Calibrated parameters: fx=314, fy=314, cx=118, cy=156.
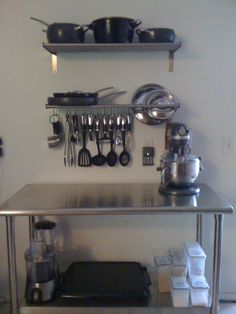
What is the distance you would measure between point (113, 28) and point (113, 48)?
142mm

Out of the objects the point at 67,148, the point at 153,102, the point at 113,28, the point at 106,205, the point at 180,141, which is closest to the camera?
the point at 106,205

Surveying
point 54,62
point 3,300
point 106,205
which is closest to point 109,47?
point 54,62

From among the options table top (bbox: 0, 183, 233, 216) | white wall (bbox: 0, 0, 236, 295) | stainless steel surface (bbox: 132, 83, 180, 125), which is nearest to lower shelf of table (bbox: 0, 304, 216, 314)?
white wall (bbox: 0, 0, 236, 295)

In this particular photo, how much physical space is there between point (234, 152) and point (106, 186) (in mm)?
847

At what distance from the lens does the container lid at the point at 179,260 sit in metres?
1.80

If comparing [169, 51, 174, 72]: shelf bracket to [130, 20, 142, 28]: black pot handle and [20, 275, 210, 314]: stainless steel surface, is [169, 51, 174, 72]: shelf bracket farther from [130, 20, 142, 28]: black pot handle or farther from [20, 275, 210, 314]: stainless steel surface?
[20, 275, 210, 314]: stainless steel surface

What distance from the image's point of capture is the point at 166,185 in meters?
1.77

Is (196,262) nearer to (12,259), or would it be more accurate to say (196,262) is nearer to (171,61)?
(12,259)

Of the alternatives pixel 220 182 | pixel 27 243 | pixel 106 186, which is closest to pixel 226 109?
pixel 220 182

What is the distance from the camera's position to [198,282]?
1.72 m

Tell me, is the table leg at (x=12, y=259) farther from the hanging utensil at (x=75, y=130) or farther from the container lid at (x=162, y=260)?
the container lid at (x=162, y=260)

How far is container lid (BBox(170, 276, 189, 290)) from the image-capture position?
1715 millimetres

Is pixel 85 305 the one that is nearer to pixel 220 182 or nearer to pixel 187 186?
pixel 187 186

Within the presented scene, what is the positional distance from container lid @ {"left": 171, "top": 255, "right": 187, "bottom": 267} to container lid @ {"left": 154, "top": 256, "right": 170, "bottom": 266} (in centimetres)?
6
